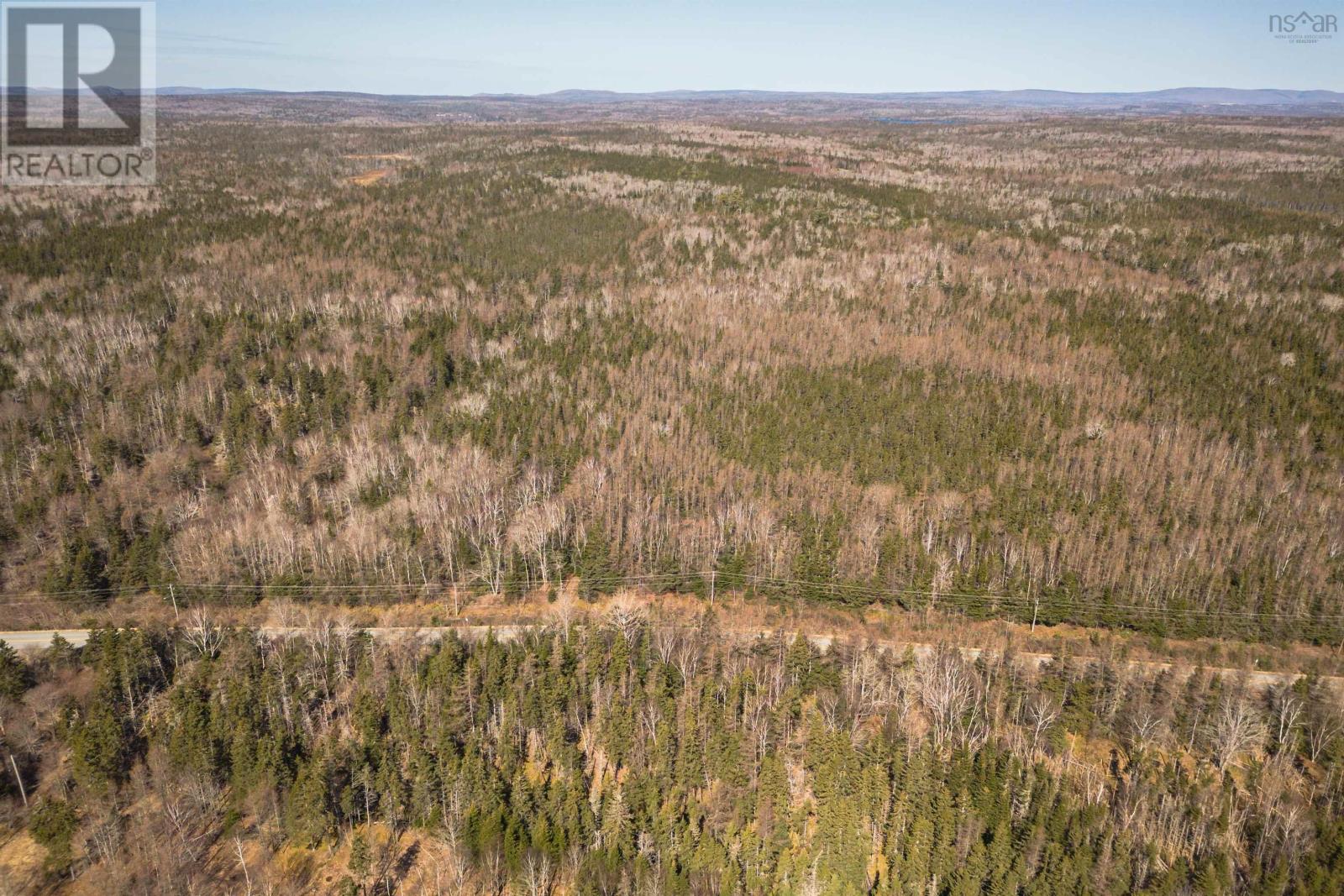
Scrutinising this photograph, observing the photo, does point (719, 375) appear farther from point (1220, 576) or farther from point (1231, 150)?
point (1231, 150)

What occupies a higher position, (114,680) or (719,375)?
(719,375)

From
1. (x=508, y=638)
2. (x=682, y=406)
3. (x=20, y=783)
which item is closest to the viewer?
(x=20, y=783)

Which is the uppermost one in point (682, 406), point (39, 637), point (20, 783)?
point (682, 406)

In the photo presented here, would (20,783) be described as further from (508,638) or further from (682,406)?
(682,406)

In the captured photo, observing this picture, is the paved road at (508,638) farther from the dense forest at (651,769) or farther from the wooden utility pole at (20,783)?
the wooden utility pole at (20,783)

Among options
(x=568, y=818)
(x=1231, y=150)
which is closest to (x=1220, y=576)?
(x=568, y=818)

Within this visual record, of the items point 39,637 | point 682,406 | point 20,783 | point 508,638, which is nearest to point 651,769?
point 508,638
